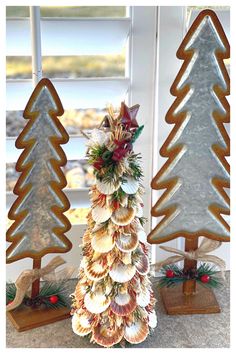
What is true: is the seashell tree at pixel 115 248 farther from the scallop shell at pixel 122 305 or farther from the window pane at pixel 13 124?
the window pane at pixel 13 124

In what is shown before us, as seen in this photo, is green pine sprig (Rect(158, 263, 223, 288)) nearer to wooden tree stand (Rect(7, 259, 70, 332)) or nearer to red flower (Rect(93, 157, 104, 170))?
wooden tree stand (Rect(7, 259, 70, 332))

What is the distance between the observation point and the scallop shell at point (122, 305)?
51.0 inches

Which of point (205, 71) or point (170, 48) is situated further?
point (170, 48)

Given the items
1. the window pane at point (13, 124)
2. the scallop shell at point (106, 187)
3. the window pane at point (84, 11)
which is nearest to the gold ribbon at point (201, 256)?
the scallop shell at point (106, 187)

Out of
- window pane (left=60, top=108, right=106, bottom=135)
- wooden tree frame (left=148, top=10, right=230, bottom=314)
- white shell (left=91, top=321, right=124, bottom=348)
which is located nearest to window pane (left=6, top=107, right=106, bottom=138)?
window pane (left=60, top=108, right=106, bottom=135)

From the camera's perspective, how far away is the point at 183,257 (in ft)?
4.93

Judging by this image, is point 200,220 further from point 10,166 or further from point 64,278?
point 10,166

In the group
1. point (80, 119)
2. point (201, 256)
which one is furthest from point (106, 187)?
point (80, 119)

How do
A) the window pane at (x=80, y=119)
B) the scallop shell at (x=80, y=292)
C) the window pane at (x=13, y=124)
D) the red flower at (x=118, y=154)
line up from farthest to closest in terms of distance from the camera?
the window pane at (x=13, y=124) → the window pane at (x=80, y=119) → the scallop shell at (x=80, y=292) → the red flower at (x=118, y=154)

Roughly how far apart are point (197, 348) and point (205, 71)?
596 millimetres

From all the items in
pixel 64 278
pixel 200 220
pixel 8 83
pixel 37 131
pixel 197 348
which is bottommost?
Result: pixel 197 348

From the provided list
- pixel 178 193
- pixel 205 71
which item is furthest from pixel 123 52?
pixel 178 193

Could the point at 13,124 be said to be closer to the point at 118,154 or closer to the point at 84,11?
the point at 84,11

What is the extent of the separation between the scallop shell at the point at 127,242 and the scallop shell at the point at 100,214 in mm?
49
